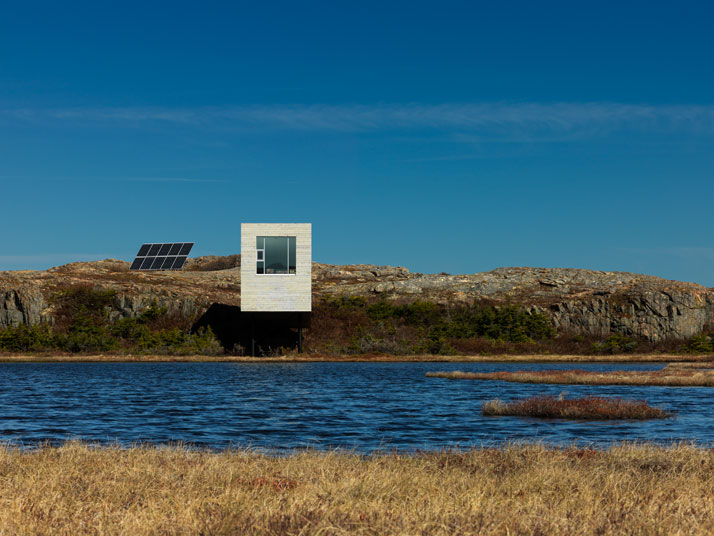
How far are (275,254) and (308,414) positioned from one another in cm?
4901

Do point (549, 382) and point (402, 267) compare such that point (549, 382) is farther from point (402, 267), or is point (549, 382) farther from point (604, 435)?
point (402, 267)

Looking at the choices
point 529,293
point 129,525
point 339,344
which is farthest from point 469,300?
point 129,525

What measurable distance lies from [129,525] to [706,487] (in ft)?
33.3

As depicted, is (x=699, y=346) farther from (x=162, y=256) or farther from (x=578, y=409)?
(x=162, y=256)

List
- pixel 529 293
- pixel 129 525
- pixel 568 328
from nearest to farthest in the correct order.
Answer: pixel 129 525 < pixel 568 328 < pixel 529 293

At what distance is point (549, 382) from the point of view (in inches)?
2018

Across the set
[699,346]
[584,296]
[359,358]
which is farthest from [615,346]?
[359,358]

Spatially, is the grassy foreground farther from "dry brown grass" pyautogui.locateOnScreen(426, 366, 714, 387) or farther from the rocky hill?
the rocky hill

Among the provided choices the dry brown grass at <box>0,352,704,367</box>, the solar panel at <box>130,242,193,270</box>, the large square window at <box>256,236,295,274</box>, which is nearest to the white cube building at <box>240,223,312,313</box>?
the large square window at <box>256,236,295,274</box>

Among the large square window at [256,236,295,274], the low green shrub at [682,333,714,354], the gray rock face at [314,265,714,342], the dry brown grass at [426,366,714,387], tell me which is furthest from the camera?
the gray rock face at [314,265,714,342]

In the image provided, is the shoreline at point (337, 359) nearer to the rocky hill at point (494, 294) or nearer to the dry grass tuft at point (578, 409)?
the rocky hill at point (494, 294)

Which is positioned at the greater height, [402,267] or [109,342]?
[402,267]

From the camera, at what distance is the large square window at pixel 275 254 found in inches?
3113

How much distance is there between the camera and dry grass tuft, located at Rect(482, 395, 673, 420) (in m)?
29.8
